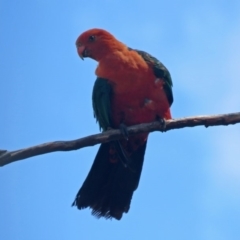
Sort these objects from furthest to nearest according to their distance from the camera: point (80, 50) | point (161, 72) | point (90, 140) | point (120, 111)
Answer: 1. point (80, 50)
2. point (161, 72)
3. point (120, 111)
4. point (90, 140)

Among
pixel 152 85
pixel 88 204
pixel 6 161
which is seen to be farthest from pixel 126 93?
pixel 6 161

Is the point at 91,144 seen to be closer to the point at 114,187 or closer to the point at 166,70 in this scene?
the point at 114,187

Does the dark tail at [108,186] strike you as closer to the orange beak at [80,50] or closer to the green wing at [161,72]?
the green wing at [161,72]

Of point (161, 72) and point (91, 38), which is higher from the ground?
point (91, 38)

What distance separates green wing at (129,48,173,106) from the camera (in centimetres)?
541

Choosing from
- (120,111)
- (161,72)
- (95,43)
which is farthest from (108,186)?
(95,43)

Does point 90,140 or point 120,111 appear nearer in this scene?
point 90,140

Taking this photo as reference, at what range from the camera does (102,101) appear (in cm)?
533

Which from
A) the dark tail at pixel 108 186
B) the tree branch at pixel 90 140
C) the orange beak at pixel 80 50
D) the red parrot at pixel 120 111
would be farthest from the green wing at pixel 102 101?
the tree branch at pixel 90 140

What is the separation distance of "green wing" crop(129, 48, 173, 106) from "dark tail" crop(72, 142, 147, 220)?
780 mm

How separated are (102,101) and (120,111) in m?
0.20

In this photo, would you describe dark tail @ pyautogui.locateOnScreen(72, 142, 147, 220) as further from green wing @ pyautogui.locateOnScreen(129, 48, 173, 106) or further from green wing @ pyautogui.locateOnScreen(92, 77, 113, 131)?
green wing @ pyautogui.locateOnScreen(129, 48, 173, 106)

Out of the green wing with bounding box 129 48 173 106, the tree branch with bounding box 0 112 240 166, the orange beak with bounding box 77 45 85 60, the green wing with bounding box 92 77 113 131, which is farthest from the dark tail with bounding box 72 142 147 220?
the orange beak with bounding box 77 45 85 60

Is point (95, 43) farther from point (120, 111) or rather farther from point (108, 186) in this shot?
point (108, 186)
